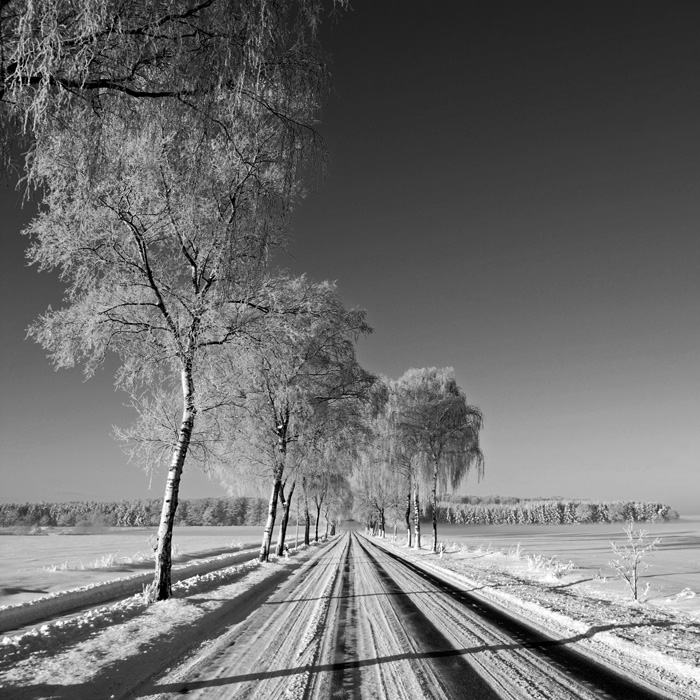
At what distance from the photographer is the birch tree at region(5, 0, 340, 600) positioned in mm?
3453

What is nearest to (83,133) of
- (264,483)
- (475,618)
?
(475,618)

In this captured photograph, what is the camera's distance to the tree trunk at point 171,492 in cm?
930

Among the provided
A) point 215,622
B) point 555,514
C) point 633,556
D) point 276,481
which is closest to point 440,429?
point 276,481

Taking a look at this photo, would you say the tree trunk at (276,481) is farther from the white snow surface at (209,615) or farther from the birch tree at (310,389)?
the white snow surface at (209,615)

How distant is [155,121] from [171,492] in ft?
24.9

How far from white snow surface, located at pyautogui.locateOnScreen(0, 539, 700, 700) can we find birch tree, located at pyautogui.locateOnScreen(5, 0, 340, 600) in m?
2.08

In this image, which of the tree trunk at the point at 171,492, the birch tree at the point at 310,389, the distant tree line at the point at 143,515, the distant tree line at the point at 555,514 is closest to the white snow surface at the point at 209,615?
the tree trunk at the point at 171,492

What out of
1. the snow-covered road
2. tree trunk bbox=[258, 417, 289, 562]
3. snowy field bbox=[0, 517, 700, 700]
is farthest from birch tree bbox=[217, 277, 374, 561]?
the snow-covered road

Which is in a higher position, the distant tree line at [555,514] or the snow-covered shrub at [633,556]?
the snow-covered shrub at [633,556]

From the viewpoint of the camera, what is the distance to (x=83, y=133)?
13.9 feet

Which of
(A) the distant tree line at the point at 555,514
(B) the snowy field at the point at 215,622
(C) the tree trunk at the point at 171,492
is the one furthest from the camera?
(A) the distant tree line at the point at 555,514

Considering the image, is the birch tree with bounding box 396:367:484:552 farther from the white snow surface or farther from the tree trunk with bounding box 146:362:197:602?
the tree trunk with bounding box 146:362:197:602

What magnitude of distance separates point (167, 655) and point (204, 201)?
23.3ft

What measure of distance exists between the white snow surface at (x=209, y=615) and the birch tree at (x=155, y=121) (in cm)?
208
